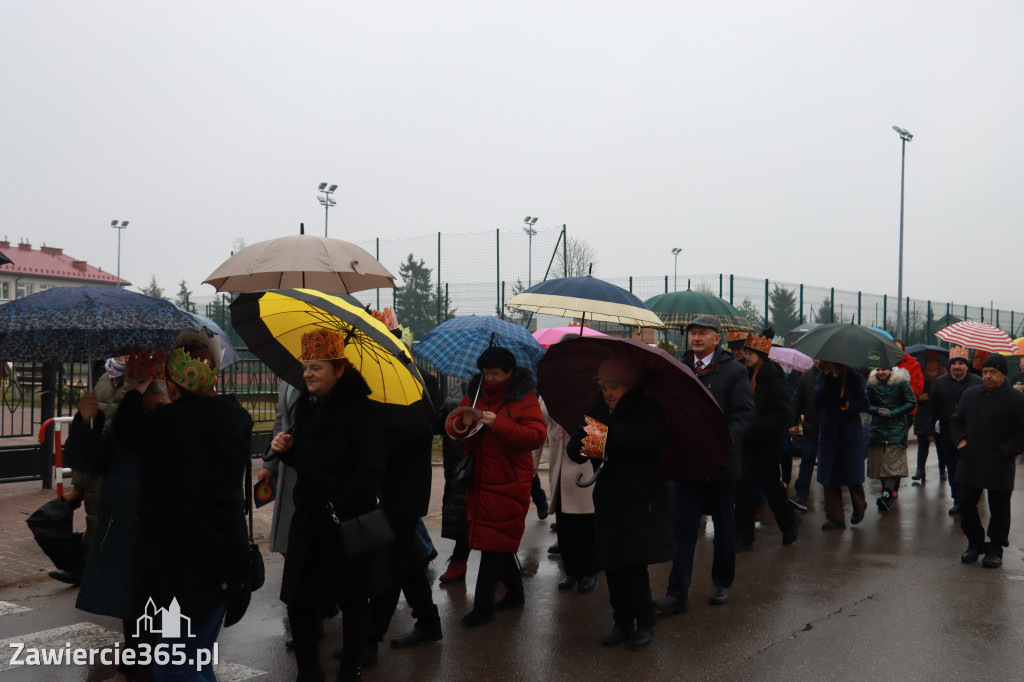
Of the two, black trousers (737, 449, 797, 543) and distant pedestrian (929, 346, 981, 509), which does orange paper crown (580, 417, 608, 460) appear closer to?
black trousers (737, 449, 797, 543)

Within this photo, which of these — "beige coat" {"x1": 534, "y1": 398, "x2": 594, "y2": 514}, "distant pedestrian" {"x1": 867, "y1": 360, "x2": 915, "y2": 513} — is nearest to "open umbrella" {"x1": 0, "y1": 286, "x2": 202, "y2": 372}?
"beige coat" {"x1": 534, "y1": 398, "x2": 594, "y2": 514}

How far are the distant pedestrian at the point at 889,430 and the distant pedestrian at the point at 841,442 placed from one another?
130cm

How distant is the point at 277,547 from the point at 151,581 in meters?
1.43

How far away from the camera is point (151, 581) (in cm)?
379

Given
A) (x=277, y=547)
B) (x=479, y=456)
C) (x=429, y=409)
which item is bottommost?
(x=277, y=547)

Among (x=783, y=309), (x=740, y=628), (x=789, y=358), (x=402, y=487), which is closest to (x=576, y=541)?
(x=740, y=628)

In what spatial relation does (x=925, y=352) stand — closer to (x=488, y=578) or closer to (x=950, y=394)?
(x=950, y=394)

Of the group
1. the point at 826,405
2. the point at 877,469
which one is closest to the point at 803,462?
the point at 877,469

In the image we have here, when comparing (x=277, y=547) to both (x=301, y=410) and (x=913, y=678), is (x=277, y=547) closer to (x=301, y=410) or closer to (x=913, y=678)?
(x=301, y=410)

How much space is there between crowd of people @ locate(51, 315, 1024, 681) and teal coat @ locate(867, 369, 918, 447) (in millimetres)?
2150

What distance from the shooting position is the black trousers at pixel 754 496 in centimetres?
802

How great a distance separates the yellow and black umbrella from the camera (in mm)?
4172

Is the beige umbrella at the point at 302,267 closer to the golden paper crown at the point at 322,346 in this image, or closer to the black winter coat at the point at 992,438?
the golden paper crown at the point at 322,346

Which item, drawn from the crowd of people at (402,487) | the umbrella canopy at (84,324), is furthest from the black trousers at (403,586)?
the umbrella canopy at (84,324)
